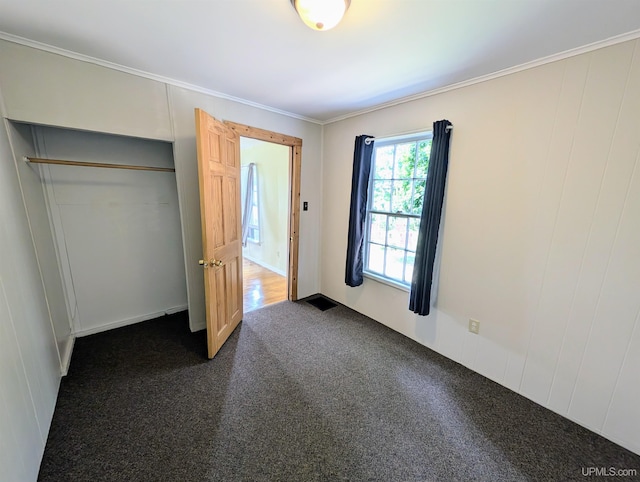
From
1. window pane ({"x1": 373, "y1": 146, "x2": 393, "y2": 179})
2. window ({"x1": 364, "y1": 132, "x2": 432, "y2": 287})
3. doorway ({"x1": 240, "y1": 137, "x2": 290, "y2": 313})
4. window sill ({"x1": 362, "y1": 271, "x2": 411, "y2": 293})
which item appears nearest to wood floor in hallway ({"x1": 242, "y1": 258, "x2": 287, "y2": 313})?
doorway ({"x1": 240, "y1": 137, "x2": 290, "y2": 313})

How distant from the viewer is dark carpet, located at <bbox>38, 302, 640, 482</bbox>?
1.40 metres

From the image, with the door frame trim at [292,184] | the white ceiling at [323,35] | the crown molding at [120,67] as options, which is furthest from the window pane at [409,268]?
the crown molding at [120,67]

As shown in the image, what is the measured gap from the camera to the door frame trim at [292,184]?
2.78 metres

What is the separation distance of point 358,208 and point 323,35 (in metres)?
1.65

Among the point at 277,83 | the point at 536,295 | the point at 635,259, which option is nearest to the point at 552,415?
the point at 536,295

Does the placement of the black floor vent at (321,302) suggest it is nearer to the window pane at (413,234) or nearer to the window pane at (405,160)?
the window pane at (413,234)

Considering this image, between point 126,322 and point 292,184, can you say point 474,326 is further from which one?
point 126,322

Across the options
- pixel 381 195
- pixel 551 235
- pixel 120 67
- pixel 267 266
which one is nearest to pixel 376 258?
pixel 381 195

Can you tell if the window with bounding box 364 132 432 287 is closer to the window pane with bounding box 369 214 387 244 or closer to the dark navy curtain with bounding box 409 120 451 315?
the window pane with bounding box 369 214 387 244

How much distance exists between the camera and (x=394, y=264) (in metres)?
2.78

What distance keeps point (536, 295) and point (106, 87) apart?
347cm

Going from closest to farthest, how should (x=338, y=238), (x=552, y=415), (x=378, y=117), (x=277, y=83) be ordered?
(x=552, y=415), (x=277, y=83), (x=378, y=117), (x=338, y=238)

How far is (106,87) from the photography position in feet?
6.32

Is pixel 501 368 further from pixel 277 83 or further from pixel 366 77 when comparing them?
pixel 277 83
